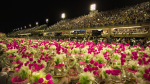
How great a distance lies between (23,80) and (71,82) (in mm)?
1014

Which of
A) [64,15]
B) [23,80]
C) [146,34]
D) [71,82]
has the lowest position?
[71,82]

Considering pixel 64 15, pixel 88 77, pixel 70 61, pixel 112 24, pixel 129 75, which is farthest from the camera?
pixel 64 15

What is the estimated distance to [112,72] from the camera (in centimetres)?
135

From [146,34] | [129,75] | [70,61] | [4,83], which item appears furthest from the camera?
[146,34]

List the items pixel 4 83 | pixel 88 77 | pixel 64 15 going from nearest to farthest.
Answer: pixel 88 77 → pixel 4 83 → pixel 64 15

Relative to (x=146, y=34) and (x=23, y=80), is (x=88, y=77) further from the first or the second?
(x=146, y=34)

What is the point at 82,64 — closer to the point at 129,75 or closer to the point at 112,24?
the point at 129,75

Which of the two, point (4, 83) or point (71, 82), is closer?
point (4, 83)

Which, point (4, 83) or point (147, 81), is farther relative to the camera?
point (4, 83)

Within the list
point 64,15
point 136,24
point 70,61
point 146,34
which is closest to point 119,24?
point 136,24

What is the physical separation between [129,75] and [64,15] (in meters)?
42.1

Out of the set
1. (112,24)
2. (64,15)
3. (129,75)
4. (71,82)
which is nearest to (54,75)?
(71,82)

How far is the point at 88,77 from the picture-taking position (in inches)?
51.3

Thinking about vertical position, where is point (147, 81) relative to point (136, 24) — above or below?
below
